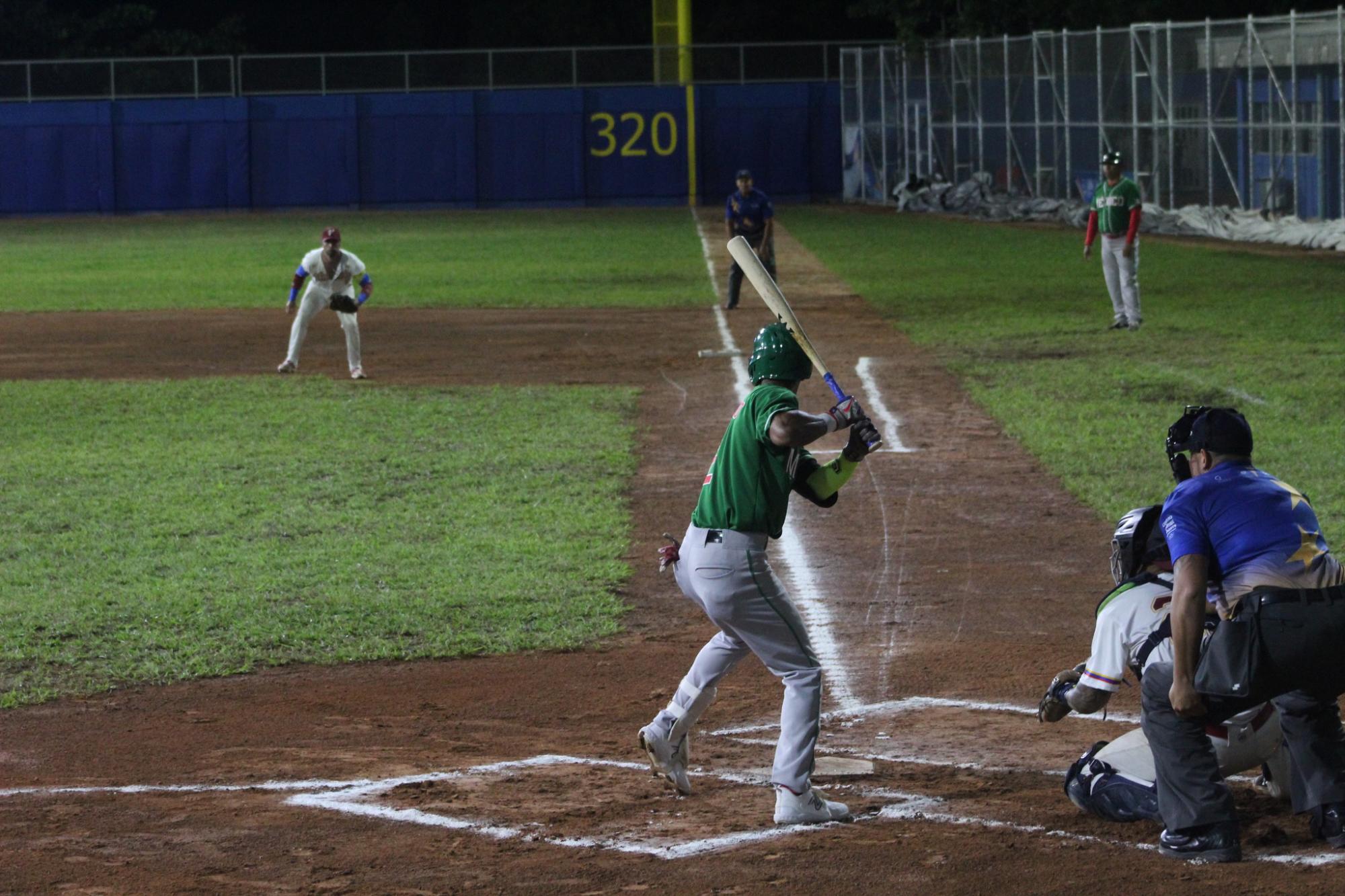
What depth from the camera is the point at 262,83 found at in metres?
49.7

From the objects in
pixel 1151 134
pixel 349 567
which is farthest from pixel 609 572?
pixel 1151 134

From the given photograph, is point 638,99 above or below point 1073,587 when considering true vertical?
above

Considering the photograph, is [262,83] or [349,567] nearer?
[349,567]

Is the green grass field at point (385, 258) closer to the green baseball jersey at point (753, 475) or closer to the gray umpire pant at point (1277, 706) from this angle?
the green baseball jersey at point (753, 475)

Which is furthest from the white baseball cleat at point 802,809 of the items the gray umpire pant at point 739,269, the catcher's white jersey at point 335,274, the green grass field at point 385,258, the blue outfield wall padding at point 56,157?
the blue outfield wall padding at point 56,157

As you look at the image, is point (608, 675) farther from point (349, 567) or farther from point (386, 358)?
point (386, 358)

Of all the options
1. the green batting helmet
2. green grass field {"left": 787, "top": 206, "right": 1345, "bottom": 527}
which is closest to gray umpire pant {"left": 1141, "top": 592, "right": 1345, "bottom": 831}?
the green batting helmet

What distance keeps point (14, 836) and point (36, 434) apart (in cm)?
1027

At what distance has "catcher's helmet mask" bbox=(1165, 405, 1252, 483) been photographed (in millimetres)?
5453

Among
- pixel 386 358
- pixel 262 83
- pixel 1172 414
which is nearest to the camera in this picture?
pixel 1172 414

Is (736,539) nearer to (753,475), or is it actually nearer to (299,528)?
(753,475)

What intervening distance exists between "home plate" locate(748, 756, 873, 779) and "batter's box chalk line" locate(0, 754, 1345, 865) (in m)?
0.08

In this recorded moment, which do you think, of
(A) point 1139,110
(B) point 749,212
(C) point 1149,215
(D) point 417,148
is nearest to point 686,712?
(B) point 749,212

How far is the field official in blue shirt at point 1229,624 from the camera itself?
5.31m
